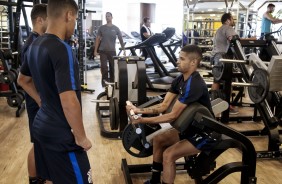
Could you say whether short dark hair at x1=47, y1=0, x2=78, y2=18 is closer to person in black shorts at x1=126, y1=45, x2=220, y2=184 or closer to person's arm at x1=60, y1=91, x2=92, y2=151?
person's arm at x1=60, y1=91, x2=92, y2=151

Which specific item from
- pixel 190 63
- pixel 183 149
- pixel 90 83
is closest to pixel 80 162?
pixel 183 149

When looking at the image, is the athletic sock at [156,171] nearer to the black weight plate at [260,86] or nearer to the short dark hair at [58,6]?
the black weight plate at [260,86]

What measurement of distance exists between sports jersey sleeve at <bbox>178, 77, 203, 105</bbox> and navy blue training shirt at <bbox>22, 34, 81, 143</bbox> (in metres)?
0.91

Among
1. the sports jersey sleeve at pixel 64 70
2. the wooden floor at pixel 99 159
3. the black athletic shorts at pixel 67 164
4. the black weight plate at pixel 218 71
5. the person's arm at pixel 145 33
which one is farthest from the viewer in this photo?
the person's arm at pixel 145 33

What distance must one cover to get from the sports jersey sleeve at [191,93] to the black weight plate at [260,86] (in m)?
1.13

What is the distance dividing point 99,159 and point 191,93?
1.44 metres

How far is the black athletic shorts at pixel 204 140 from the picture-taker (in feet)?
7.12

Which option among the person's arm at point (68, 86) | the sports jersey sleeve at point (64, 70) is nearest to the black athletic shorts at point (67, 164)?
the person's arm at point (68, 86)

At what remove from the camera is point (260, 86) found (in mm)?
3092

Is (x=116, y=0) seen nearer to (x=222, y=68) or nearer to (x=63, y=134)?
(x=222, y=68)

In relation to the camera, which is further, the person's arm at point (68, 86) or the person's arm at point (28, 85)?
the person's arm at point (28, 85)

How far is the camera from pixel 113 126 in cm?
352

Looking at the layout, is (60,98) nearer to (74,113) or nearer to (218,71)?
(74,113)

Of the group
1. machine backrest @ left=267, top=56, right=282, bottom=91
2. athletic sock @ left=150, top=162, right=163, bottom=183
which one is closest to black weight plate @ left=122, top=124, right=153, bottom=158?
Answer: athletic sock @ left=150, top=162, right=163, bottom=183
